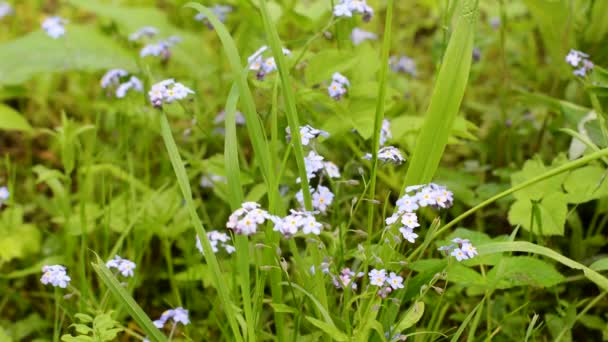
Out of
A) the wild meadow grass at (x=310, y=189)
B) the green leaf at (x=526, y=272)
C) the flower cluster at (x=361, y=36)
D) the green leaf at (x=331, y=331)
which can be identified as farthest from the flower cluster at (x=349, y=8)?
the green leaf at (x=331, y=331)

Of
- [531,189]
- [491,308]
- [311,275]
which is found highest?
[531,189]

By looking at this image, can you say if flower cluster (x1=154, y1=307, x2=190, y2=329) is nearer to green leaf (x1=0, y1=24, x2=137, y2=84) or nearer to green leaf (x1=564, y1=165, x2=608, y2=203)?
green leaf (x1=564, y1=165, x2=608, y2=203)

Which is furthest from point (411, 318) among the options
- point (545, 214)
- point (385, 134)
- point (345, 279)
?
point (385, 134)

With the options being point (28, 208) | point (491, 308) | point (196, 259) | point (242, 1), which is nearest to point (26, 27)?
point (28, 208)

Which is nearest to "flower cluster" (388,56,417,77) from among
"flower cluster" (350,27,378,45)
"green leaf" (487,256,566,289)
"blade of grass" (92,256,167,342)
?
"flower cluster" (350,27,378,45)

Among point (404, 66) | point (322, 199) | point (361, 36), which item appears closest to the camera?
point (322, 199)

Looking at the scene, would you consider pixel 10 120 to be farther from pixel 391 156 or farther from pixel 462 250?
pixel 462 250

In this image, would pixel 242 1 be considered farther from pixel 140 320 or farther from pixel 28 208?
pixel 140 320
